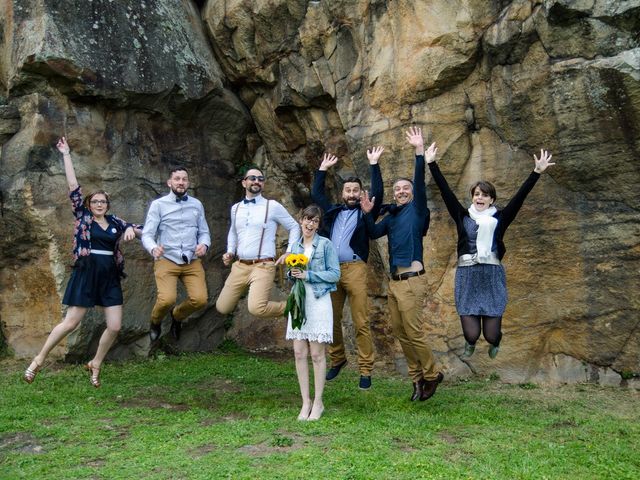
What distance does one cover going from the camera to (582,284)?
328 inches

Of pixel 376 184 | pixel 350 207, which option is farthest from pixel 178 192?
pixel 376 184

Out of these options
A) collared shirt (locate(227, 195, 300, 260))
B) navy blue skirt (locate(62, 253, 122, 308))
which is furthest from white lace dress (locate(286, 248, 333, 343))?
navy blue skirt (locate(62, 253, 122, 308))

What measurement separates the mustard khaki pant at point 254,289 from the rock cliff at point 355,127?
2191 millimetres

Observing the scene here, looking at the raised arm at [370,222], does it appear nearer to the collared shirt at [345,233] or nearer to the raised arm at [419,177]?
the collared shirt at [345,233]

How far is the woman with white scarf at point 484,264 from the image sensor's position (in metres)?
6.79

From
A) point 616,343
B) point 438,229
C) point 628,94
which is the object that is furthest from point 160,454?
point 628,94

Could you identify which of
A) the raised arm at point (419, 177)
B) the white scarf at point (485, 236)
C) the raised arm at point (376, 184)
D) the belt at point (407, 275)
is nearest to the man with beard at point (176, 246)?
the raised arm at point (376, 184)

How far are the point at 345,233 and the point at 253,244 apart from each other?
1.16m

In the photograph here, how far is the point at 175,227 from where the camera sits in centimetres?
839

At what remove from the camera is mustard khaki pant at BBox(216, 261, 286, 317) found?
7.70m

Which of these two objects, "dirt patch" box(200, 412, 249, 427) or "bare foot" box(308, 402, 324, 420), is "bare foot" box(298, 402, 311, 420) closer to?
"bare foot" box(308, 402, 324, 420)

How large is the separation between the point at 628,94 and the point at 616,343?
2.79 metres

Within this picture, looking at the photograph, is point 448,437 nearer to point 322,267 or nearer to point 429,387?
point 429,387

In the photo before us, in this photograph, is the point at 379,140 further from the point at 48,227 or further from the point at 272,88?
the point at 48,227
